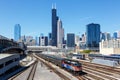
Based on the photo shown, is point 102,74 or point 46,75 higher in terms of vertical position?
point 102,74

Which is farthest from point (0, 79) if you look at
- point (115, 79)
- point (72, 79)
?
point (115, 79)

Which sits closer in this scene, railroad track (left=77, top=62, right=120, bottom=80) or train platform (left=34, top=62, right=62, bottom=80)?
railroad track (left=77, top=62, right=120, bottom=80)

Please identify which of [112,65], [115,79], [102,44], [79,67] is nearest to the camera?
[115,79]

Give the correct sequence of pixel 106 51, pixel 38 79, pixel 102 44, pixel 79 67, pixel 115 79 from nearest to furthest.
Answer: pixel 115 79 < pixel 38 79 < pixel 79 67 < pixel 106 51 < pixel 102 44

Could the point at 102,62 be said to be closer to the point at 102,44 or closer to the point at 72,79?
the point at 72,79

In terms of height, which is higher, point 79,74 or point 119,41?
point 119,41

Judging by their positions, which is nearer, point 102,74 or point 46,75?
point 102,74

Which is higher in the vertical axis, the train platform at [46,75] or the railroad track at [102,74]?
the railroad track at [102,74]

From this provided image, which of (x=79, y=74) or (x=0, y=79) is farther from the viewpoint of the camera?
(x=79, y=74)

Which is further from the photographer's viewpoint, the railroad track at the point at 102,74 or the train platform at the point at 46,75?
the train platform at the point at 46,75

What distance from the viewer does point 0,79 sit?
53.2 metres

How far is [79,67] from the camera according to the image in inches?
2318

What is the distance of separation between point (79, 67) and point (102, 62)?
3894 cm

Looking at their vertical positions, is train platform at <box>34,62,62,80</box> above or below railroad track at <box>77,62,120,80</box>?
below
